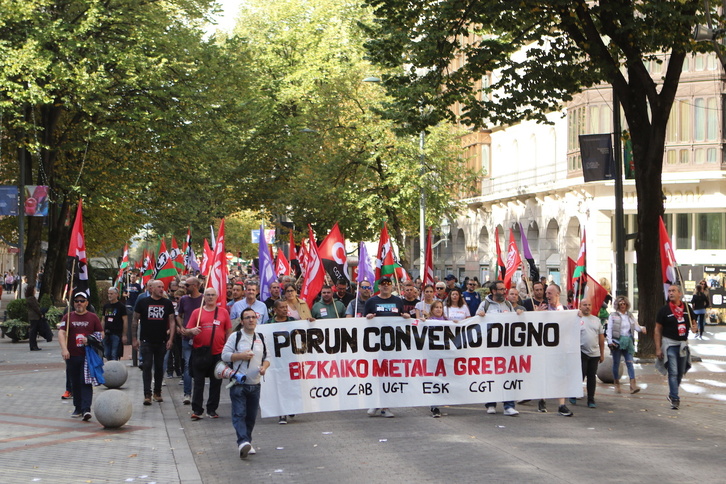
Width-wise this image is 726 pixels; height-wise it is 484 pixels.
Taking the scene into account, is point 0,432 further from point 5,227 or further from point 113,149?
point 5,227

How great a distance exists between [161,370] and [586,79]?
10.8 meters

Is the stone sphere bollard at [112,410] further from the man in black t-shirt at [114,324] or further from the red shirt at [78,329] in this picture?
the man in black t-shirt at [114,324]

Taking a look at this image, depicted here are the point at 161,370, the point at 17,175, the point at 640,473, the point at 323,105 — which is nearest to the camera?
the point at 640,473

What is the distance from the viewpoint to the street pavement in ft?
33.4

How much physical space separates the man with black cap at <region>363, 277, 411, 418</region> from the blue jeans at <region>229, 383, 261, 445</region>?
345 cm

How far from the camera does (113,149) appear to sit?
3722 cm

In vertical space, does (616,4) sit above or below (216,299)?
above

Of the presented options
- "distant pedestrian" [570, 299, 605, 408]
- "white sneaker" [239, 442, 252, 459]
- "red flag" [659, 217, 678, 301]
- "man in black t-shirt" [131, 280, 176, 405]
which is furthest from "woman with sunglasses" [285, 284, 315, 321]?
"red flag" [659, 217, 678, 301]

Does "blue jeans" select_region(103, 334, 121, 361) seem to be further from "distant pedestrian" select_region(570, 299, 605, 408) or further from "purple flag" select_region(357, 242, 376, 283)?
"distant pedestrian" select_region(570, 299, 605, 408)

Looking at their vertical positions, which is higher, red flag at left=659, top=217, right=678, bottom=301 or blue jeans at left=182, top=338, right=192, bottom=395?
red flag at left=659, top=217, right=678, bottom=301

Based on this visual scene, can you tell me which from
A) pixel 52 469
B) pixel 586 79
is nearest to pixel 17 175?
pixel 586 79

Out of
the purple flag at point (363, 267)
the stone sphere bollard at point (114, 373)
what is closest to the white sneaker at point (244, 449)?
the stone sphere bollard at point (114, 373)

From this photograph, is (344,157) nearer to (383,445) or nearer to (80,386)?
(80,386)

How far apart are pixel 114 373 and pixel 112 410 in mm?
4339
